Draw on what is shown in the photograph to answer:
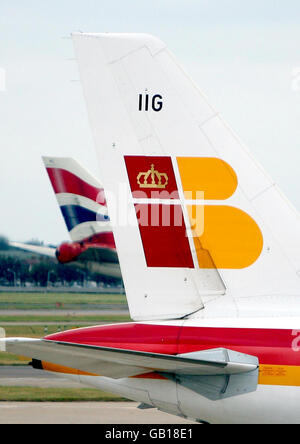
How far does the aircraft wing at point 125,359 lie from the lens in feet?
32.1

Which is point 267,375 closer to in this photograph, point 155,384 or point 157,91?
point 155,384

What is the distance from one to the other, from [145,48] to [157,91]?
0.63m

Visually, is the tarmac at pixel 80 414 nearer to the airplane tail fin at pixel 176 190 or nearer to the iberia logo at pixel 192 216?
the airplane tail fin at pixel 176 190

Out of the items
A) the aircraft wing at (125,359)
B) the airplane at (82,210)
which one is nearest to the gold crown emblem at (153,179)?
the aircraft wing at (125,359)

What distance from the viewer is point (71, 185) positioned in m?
55.8

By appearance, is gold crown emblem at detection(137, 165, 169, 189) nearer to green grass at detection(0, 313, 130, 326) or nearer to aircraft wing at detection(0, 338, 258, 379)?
aircraft wing at detection(0, 338, 258, 379)

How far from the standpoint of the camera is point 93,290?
98125 millimetres

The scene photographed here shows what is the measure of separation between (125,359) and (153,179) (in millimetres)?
2825

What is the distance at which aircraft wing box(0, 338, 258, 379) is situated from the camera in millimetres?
9773

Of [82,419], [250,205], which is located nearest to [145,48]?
[250,205]

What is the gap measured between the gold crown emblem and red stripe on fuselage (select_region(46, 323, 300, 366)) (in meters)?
1.94

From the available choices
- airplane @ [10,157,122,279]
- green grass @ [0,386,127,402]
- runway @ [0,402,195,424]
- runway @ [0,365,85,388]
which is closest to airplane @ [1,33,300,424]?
runway @ [0,402,195,424]

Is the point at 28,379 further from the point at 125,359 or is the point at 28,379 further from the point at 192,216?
the point at 125,359

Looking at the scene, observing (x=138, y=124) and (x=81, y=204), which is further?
(x=81, y=204)
